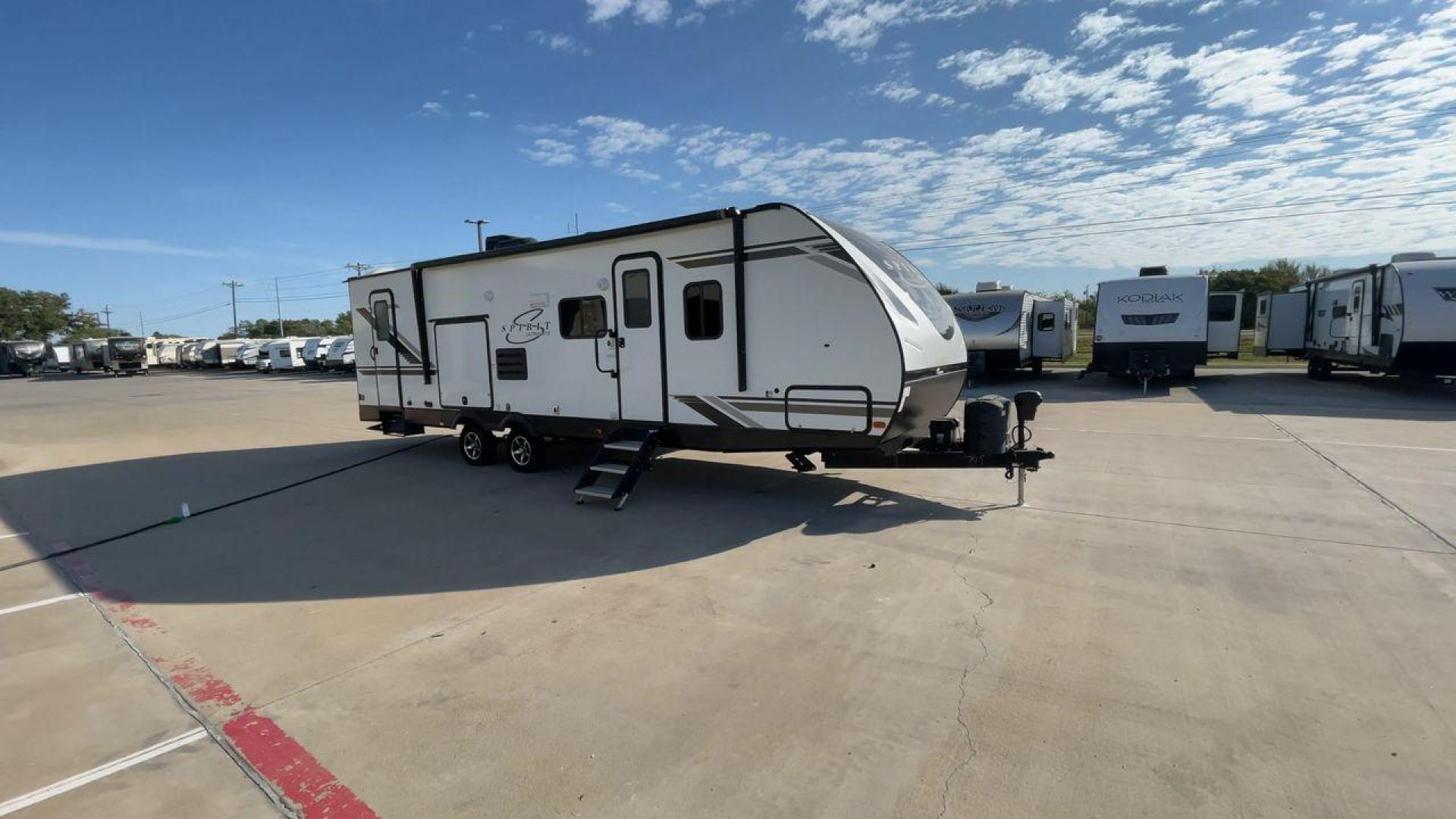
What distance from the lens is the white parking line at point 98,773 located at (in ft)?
9.11

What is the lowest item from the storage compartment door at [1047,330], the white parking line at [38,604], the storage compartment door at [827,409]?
the white parking line at [38,604]

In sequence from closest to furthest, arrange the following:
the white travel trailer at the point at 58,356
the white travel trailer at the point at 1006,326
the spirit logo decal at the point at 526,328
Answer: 1. the spirit logo decal at the point at 526,328
2. the white travel trailer at the point at 1006,326
3. the white travel trailer at the point at 58,356

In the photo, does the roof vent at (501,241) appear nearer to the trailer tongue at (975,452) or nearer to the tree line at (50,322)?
the trailer tongue at (975,452)

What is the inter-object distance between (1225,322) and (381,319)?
21036 mm

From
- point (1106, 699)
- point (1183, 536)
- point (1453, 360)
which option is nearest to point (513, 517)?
point (1106, 699)

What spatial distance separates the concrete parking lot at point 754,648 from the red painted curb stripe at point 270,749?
15mm

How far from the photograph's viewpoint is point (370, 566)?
18.2 ft

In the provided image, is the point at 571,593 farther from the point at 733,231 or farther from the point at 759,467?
the point at 759,467

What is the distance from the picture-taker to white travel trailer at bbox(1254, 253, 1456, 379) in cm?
1370

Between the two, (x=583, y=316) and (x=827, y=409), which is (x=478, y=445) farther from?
(x=827, y=409)

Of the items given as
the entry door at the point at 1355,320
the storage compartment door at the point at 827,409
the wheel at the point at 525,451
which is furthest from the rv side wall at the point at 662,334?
the entry door at the point at 1355,320

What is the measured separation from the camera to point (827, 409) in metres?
6.26

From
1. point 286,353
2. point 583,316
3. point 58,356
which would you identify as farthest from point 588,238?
point 58,356

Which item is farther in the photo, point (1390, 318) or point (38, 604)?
point (1390, 318)
